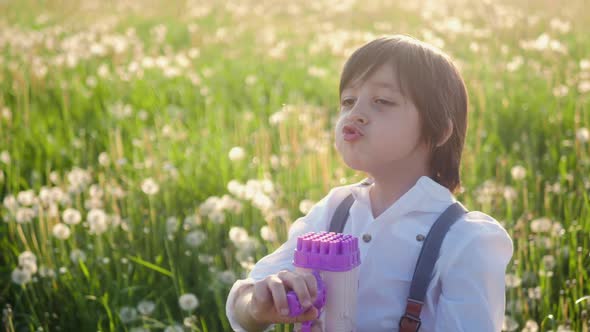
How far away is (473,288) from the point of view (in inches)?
70.2

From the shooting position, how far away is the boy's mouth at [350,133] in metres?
1.87

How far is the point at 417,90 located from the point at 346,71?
192 millimetres

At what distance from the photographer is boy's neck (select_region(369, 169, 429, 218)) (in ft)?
6.54

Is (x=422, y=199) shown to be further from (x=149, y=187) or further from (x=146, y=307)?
(x=149, y=187)

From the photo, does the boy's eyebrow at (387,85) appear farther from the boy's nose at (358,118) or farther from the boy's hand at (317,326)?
the boy's hand at (317,326)

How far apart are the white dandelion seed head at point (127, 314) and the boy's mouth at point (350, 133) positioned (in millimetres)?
1160

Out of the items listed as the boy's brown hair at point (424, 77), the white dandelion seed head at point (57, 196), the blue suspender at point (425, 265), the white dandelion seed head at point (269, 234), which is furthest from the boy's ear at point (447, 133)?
the white dandelion seed head at point (57, 196)

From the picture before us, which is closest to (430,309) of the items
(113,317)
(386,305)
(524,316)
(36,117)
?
(386,305)

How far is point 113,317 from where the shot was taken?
2738mm

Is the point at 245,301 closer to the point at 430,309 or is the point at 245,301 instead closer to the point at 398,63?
the point at 430,309

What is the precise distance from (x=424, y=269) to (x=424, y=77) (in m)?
0.46

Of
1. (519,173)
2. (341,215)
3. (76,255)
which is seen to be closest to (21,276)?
(76,255)

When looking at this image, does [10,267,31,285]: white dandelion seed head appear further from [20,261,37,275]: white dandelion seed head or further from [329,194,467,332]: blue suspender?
[329,194,467,332]: blue suspender

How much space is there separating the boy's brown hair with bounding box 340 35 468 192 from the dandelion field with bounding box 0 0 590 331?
0.83 metres
